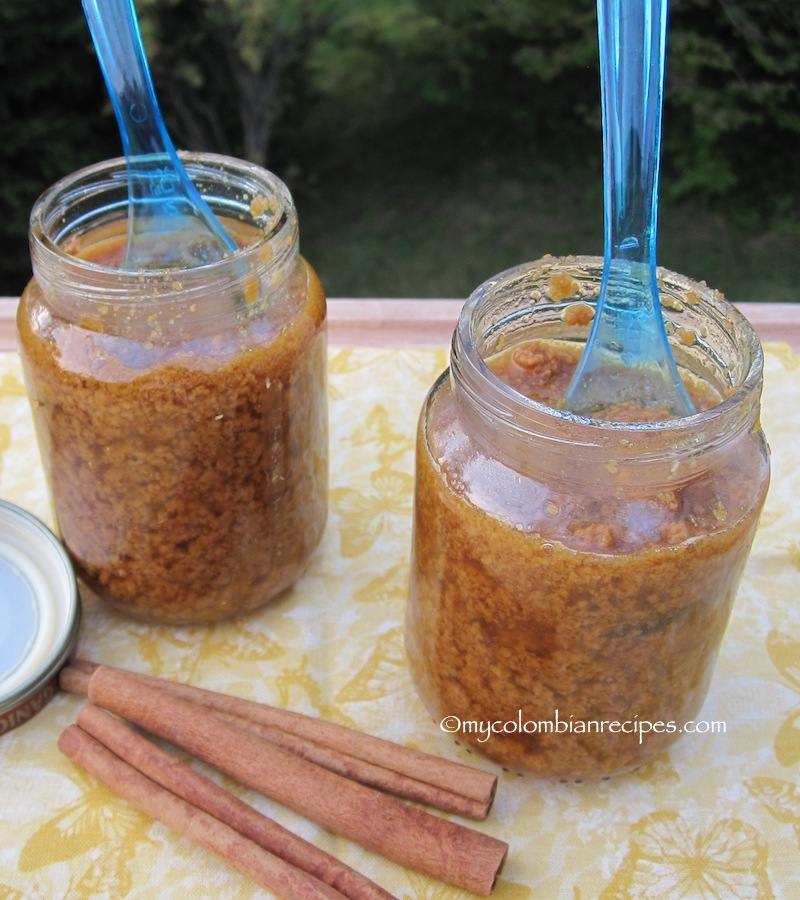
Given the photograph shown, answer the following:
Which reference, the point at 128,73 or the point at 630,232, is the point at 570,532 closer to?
the point at 630,232

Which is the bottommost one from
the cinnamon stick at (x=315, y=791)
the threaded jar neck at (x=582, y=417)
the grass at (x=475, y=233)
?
the grass at (x=475, y=233)

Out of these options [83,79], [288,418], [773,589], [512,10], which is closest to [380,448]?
[288,418]

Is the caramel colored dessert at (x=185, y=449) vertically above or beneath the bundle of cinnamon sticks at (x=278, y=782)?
above

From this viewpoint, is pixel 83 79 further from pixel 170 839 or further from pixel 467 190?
pixel 170 839

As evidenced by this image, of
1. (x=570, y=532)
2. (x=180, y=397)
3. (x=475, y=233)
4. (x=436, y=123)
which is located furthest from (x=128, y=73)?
(x=436, y=123)

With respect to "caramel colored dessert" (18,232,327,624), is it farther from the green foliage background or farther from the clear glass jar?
the green foliage background

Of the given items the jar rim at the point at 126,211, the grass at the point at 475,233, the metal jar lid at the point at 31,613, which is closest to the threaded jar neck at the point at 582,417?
the jar rim at the point at 126,211

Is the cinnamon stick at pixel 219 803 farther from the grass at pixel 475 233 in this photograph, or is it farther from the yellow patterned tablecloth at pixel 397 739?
the grass at pixel 475 233

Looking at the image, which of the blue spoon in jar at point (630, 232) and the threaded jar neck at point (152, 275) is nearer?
the blue spoon in jar at point (630, 232)
